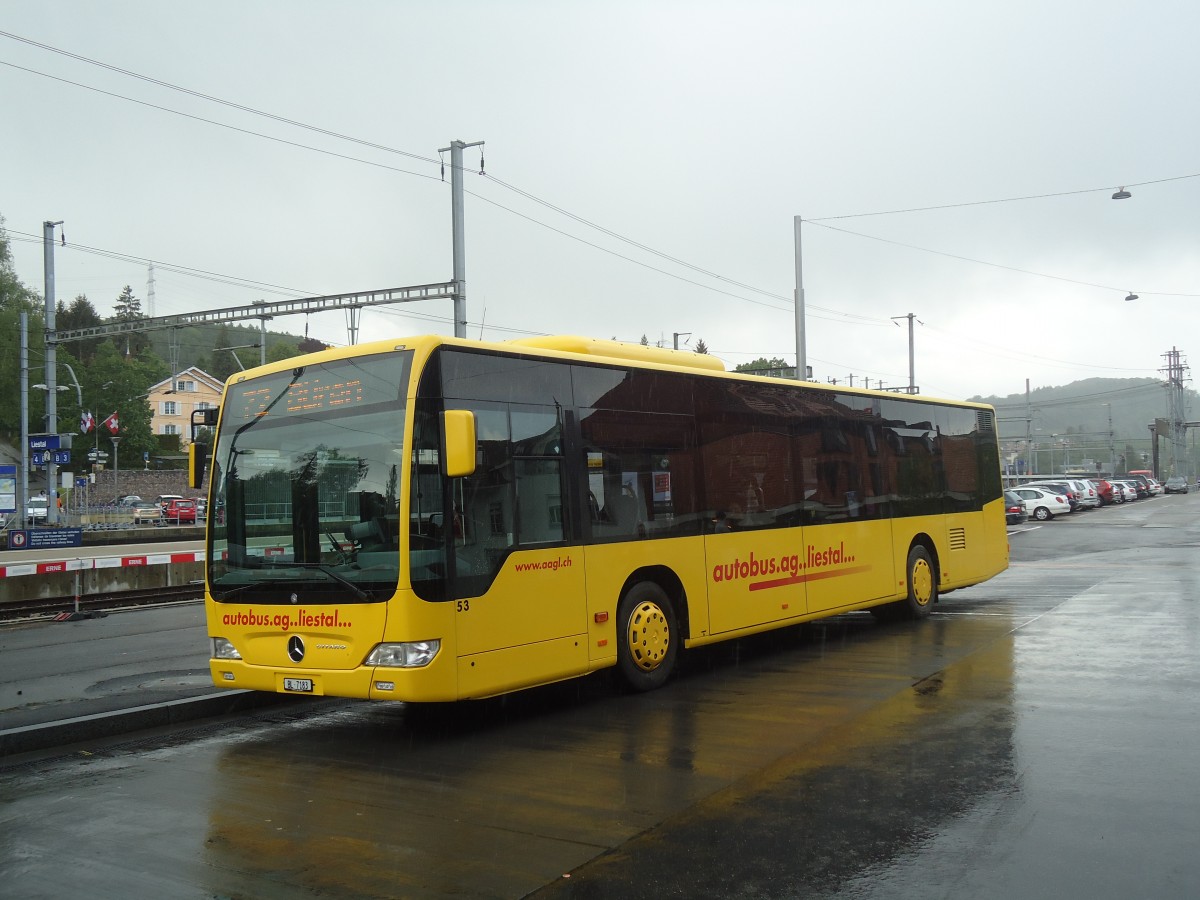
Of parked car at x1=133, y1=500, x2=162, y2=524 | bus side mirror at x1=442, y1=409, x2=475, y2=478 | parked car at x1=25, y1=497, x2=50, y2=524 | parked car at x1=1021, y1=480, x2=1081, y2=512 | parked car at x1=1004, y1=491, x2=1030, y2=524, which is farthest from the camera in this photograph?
parked car at x1=133, y1=500, x2=162, y2=524

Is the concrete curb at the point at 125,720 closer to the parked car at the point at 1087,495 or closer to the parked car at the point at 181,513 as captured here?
the parked car at the point at 181,513

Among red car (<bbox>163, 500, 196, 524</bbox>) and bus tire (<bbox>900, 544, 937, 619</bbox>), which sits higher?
red car (<bbox>163, 500, 196, 524</bbox>)

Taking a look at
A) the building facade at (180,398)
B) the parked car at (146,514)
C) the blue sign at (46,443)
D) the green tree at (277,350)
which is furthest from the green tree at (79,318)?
the blue sign at (46,443)

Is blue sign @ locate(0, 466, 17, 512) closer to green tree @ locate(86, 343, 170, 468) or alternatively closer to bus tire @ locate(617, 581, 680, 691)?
bus tire @ locate(617, 581, 680, 691)

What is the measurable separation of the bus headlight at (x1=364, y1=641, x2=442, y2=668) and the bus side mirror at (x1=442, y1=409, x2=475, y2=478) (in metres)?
1.27

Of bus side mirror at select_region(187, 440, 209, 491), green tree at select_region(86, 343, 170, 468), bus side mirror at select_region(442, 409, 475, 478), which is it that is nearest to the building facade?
green tree at select_region(86, 343, 170, 468)

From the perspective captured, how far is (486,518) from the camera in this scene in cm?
836

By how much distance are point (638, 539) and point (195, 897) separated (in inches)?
218

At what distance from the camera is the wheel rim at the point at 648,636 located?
32.1 ft

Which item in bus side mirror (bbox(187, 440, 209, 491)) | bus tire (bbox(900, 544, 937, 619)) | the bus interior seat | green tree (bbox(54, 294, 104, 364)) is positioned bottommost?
bus tire (bbox(900, 544, 937, 619))

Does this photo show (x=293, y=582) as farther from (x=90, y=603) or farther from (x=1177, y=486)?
(x=1177, y=486)

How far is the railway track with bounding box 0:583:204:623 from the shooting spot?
18625 millimetres

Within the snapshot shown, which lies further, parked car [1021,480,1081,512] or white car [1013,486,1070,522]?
parked car [1021,480,1081,512]

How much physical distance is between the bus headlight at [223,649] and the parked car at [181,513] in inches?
2084
